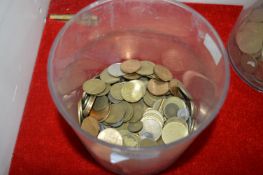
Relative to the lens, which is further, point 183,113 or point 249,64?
point 249,64

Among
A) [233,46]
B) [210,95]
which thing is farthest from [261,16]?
[210,95]

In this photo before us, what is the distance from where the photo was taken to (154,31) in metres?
0.78

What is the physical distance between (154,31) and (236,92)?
Result: 0.83 feet

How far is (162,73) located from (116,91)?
0.11m

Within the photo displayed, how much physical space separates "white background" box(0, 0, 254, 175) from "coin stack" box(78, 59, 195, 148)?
0.50ft

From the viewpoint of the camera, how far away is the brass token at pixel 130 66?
0.76m

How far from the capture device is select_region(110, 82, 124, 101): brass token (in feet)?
2.45

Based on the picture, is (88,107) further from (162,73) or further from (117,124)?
(162,73)

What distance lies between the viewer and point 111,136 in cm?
68

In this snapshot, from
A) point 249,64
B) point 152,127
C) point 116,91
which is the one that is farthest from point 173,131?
point 249,64

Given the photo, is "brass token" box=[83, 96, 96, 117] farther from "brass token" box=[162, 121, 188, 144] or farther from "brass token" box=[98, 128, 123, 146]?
"brass token" box=[162, 121, 188, 144]

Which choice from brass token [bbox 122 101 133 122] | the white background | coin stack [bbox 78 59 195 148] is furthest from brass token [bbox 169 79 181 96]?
the white background

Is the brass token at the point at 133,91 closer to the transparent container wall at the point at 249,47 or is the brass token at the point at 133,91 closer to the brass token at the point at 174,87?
the brass token at the point at 174,87

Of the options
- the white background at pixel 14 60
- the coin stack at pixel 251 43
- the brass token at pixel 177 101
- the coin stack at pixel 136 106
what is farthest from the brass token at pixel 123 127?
the coin stack at pixel 251 43
